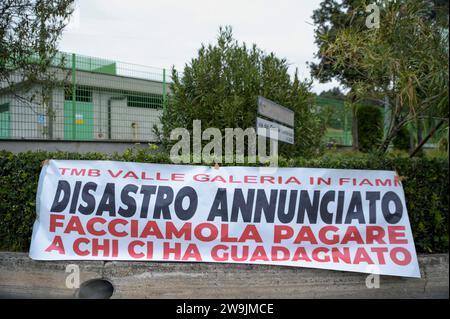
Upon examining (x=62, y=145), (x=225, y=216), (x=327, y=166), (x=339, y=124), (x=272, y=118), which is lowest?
(x=225, y=216)

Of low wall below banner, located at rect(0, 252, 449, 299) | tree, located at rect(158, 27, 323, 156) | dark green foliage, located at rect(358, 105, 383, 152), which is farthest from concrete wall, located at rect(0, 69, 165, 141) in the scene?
dark green foliage, located at rect(358, 105, 383, 152)

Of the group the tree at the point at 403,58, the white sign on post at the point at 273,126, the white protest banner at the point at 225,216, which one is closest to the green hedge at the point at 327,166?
the white protest banner at the point at 225,216

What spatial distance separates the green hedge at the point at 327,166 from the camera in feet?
15.6

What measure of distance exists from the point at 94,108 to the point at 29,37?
2752mm

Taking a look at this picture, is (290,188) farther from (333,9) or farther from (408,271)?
(333,9)

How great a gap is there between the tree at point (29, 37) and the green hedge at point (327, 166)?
1312 mm

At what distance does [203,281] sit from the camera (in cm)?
446

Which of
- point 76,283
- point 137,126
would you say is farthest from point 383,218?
point 137,126

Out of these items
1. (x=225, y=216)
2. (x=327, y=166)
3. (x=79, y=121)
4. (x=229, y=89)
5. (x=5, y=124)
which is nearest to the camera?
(x=225, y=216)

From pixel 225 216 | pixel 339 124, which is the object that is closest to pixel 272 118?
pixel 225 216

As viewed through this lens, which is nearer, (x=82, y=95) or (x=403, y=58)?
(x=403, y=58)

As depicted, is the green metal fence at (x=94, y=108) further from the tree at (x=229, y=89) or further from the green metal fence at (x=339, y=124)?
the green metal fence at (x=339, y=124)

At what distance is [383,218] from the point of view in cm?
458

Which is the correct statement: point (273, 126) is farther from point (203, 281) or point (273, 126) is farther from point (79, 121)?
point (79, 121)
